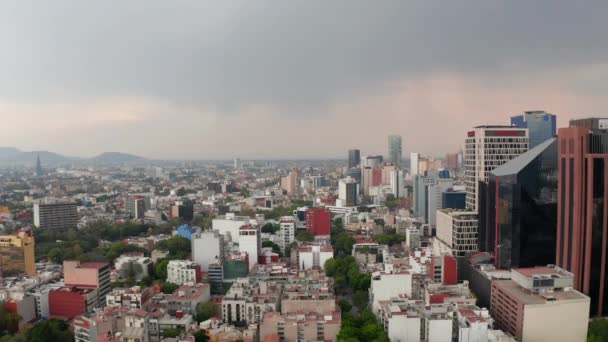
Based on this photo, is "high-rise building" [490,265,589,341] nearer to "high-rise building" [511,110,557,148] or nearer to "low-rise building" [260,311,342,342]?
"low-rise building" [260,311,342,342]

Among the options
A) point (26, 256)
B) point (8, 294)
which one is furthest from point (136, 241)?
point (8, 294)

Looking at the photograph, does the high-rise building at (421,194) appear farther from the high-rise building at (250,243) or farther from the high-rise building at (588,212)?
the high-rise building at (588,212)

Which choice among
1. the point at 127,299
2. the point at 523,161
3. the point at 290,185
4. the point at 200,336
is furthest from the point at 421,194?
the point at 200,336

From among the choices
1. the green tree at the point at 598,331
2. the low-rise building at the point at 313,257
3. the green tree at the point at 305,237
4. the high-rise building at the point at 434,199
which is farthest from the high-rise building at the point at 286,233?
the green tree at the point at 598,331

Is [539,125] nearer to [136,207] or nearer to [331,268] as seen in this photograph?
[331,268]

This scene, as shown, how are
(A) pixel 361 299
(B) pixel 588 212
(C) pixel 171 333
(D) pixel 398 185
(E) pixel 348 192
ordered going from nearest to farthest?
(C) pixel 171 333 < (B) pixel 588 212 < (A) pixel 361 299 < (E) pixel 348 192 < (D) pixel 398 185

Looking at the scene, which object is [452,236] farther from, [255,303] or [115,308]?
[115,308]
